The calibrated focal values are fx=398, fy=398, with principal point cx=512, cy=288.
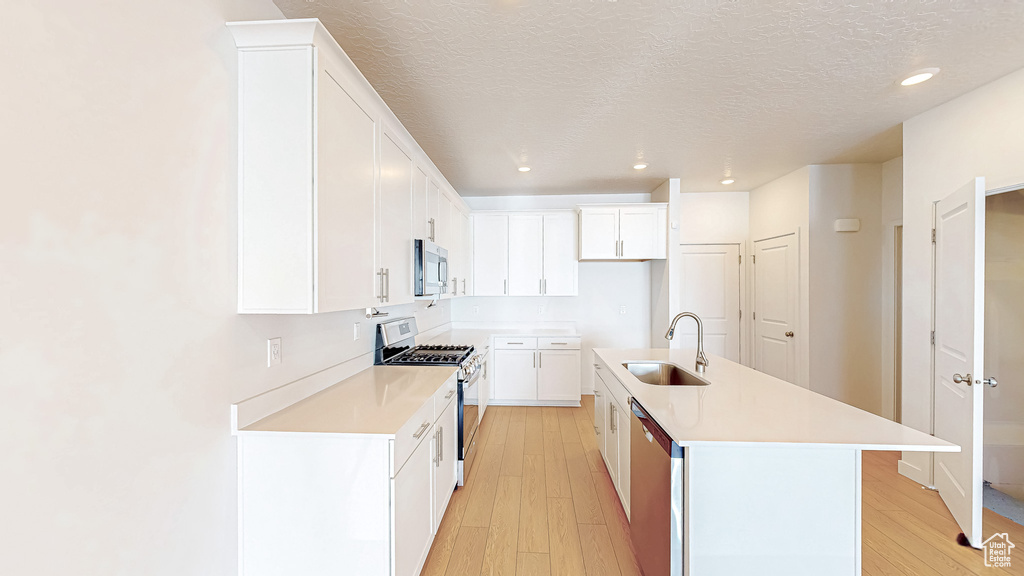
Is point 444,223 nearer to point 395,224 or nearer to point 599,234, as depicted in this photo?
point 395,224

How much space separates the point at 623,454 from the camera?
89.5 inches

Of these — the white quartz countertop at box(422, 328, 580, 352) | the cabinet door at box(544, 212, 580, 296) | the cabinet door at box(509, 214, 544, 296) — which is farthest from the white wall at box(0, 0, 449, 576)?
the cabinet door at box(544, 212, 580, 296)

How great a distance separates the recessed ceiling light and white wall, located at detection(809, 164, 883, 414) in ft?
5.43

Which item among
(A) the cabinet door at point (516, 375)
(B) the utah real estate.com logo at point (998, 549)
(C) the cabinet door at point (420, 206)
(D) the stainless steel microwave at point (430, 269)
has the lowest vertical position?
(B) the utah real estate.com logo at point (998, 549)

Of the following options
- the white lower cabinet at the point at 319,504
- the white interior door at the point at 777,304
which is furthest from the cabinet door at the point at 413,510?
the white interior door at the point at 777,304

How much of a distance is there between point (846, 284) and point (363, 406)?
14.5 feet

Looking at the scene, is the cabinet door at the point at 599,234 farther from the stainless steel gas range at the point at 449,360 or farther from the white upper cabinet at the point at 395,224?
the white upper cabinet at the point at 395,224

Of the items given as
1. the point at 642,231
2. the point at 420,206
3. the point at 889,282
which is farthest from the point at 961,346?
the point at 420,206

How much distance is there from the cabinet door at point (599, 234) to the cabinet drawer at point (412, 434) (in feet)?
9.94

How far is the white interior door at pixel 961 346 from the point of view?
2039mm

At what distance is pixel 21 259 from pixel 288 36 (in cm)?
102

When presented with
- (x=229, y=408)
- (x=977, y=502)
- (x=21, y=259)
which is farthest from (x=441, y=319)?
(x=977, y=502)

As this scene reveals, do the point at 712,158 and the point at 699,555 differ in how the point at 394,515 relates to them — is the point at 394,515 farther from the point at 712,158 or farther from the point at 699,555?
the point at 712,158

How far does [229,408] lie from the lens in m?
1.45
